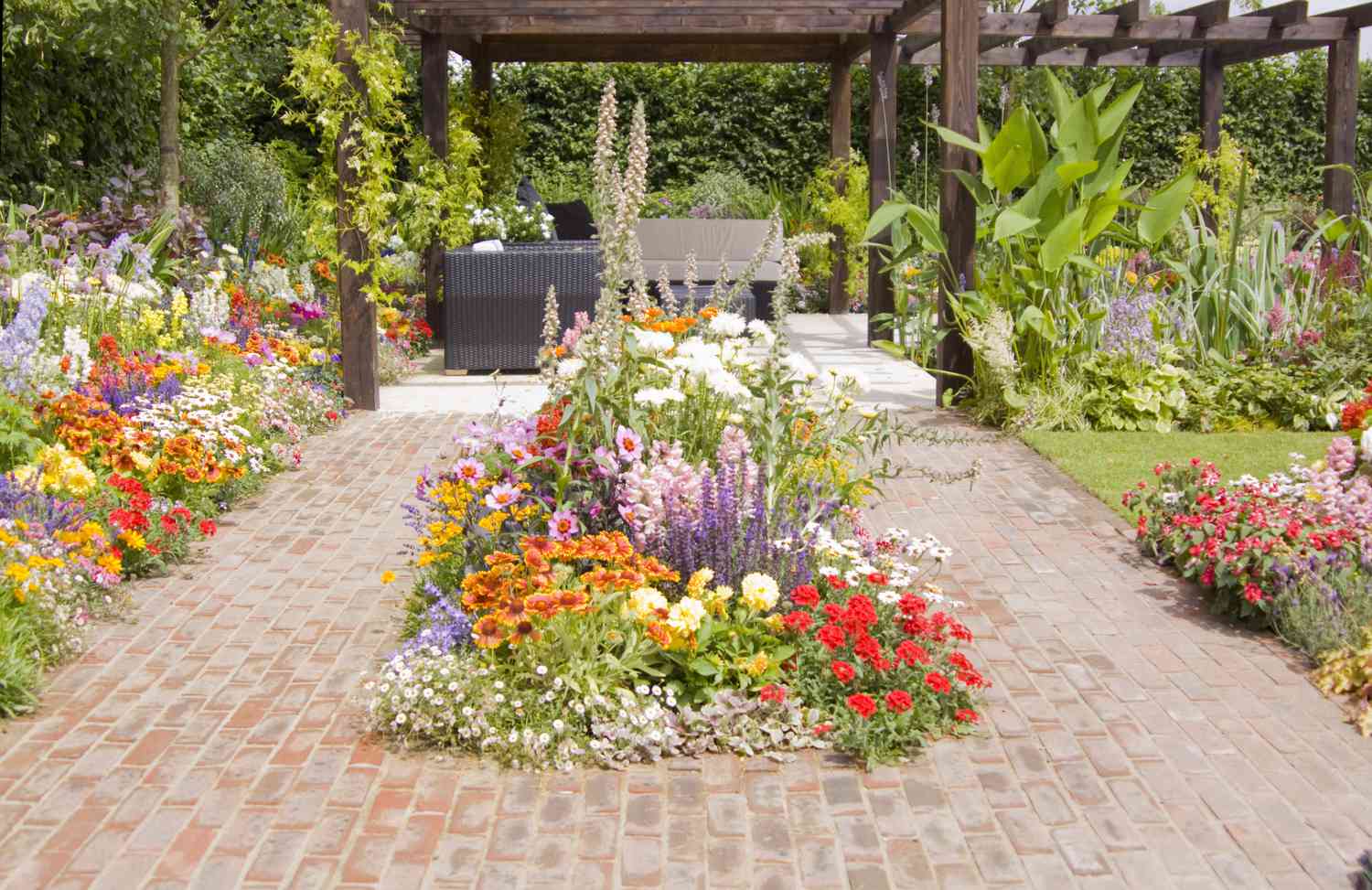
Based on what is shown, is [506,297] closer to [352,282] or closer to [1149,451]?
[352,282]

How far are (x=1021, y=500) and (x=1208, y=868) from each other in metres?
3.24

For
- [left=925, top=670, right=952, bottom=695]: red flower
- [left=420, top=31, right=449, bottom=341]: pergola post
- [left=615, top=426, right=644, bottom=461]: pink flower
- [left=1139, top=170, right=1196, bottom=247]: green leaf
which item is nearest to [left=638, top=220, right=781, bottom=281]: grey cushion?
[left=420, top=31, right=449, bottom=341]: pergola post

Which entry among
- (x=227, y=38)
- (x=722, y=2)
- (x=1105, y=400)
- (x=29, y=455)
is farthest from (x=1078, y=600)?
→ (x=227, y=38)

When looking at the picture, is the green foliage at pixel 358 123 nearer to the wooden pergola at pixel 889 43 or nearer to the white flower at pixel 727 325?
the wooden pergola at pixel 889 43

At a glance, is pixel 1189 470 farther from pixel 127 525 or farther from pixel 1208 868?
pixel 127 525

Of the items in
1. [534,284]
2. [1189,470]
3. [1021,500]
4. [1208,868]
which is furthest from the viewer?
[534,284]

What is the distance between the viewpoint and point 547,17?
10.6 metres

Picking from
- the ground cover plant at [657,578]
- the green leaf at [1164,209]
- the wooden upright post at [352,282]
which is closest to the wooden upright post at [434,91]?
the wooden upright post at [352,282]

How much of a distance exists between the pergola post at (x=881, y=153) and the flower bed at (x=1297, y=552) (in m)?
5.95

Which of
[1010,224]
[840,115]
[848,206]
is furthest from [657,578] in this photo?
[840,115]

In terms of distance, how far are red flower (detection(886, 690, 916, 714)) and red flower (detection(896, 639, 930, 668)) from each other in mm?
150

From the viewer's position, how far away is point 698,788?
10.7ft

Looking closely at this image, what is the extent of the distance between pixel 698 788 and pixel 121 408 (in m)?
3.57

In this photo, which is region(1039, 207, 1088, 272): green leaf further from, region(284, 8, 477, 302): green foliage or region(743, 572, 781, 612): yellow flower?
region(743, 572, 781, 612): yellow flower
